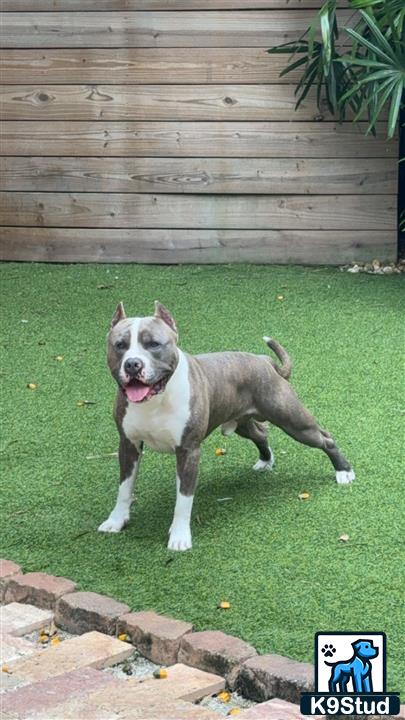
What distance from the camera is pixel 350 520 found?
14.3 ft

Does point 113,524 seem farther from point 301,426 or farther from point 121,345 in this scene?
point 301,426

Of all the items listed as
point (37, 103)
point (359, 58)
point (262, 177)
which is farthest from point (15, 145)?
point (359, 58)

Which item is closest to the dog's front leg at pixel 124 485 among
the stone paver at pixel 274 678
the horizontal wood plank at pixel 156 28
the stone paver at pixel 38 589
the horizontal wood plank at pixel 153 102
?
A: the stone paver at pixel 38 589

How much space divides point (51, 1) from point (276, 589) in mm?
5970

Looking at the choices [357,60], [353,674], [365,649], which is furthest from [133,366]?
[357,60]

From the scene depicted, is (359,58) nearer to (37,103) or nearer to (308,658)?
(37,103)

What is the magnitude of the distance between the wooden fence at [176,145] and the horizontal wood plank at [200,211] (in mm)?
10

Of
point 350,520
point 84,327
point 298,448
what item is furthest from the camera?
point 84,327

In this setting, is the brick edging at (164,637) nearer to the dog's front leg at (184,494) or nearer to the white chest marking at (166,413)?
the dog's front leg at (184,494)

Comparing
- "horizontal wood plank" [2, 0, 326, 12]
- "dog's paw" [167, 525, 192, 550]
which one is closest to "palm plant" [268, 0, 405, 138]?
"horizontal wood plank" [2, 0, 326, 12]

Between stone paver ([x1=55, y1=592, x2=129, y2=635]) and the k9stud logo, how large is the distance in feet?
2.73

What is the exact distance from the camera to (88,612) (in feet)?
12.0

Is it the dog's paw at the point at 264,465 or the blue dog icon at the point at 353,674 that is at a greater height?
the blue dog icon at the point at 353,674

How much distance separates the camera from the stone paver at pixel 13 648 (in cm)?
345
